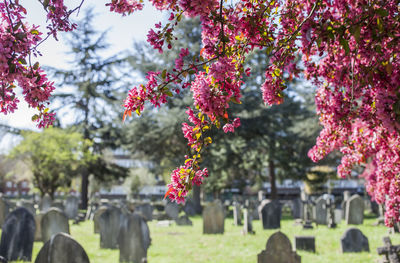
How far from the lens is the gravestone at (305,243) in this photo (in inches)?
428

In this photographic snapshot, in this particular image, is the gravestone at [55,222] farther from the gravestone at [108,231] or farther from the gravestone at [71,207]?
the gravestone at [71,207]

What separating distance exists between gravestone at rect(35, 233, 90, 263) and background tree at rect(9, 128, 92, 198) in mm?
23795

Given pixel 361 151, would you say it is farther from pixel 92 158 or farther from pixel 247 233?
pixel 92 158

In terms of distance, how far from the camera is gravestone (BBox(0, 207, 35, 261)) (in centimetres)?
925

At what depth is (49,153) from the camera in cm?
2791

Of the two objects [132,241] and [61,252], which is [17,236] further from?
[61,252]

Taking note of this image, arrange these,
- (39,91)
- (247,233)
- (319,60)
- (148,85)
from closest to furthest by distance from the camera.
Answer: (148,85) < (39,91) < (319,60) < (247,233)

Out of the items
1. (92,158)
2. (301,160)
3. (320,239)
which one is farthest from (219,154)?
(320,239)

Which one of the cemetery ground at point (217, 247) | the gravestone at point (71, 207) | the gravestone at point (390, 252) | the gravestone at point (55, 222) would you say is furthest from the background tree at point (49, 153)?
the gravestone at point (390, 252)

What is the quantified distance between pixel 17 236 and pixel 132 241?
9.90ft

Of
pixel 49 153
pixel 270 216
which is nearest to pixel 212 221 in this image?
pixel 270 216

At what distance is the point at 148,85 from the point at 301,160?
1183 inches

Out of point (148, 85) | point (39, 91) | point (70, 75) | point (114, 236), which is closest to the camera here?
point (148, 85)

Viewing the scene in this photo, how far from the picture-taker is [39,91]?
3461 millimetres
